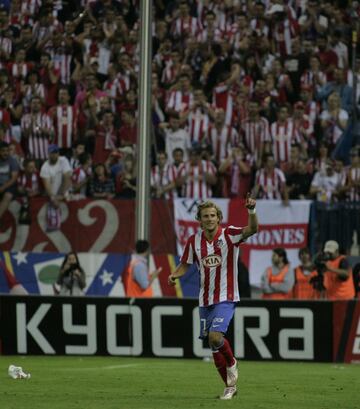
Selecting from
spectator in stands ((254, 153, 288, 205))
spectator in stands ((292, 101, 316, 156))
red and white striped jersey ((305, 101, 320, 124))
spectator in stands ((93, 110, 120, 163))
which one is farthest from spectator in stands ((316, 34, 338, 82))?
spectator in stands ((93, 110, 120, 163))

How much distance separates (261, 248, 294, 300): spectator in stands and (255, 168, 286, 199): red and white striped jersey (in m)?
1.64

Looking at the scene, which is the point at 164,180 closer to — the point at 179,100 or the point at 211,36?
the point at 179,100

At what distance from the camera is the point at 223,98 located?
74.7ft

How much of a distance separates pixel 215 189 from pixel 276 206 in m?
1.31

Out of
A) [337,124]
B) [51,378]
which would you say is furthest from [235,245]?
[337,124]

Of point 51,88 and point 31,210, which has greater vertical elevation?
point 51,88

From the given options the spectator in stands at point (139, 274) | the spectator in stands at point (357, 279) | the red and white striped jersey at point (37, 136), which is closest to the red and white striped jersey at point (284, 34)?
the red and white striped jersey at point (37, 136)

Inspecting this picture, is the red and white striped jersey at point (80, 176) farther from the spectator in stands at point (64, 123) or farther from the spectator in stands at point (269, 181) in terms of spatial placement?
the spectator in stands at point (269, 181)

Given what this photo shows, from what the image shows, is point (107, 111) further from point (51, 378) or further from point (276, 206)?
Answer: point (51, 378)

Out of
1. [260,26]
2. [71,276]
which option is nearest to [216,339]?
[71,276]

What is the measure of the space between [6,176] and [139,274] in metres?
4.00

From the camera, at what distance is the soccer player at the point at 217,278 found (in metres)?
11.5

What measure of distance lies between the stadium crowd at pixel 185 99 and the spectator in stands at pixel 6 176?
0.7 inches

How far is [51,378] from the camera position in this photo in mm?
14039
